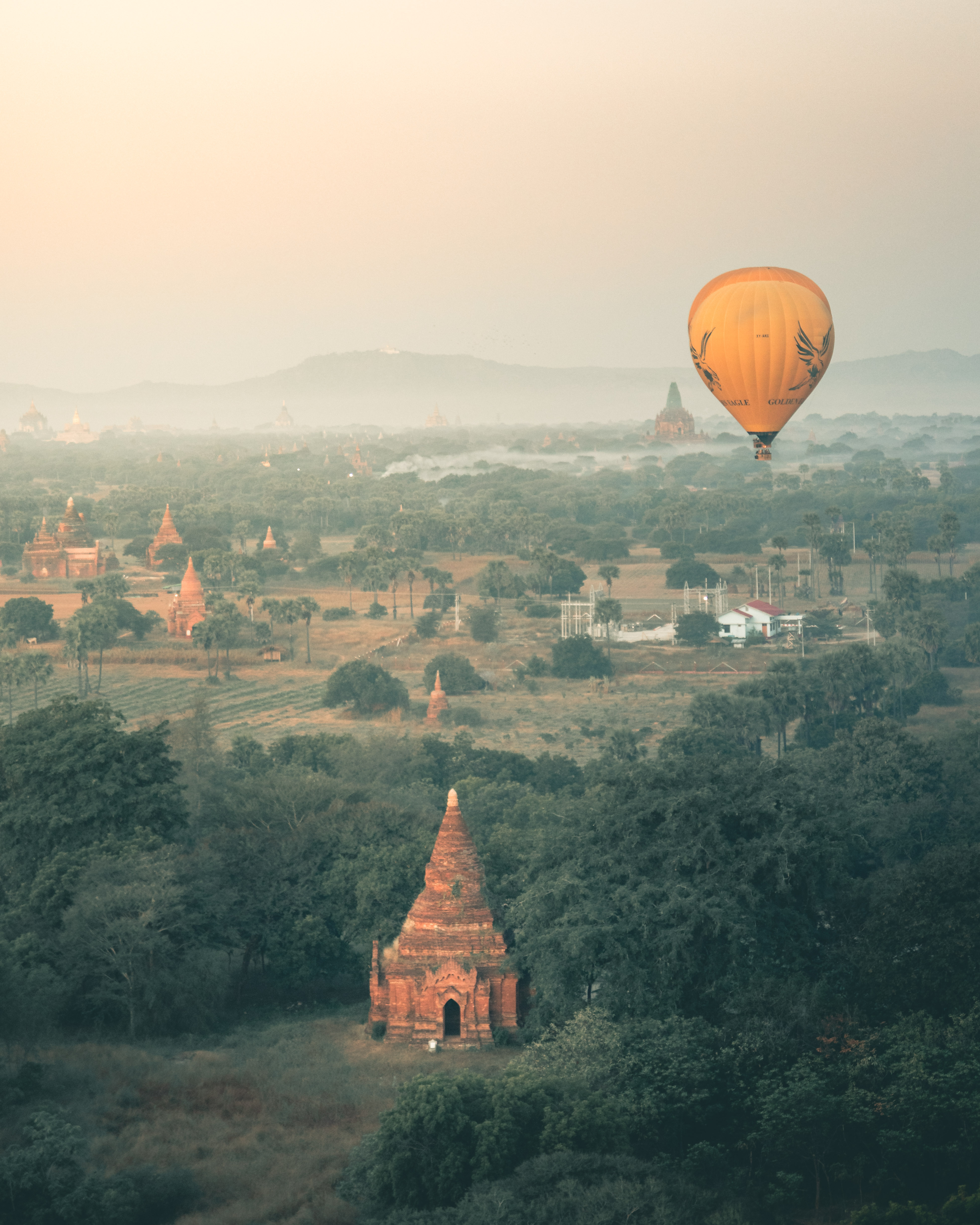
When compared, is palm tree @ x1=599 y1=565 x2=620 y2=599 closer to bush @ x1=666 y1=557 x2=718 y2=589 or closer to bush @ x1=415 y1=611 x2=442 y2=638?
bush @ x1=666 y1=557 x2=718 y2=589

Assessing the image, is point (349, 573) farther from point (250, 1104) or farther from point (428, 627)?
point (250, 1104)

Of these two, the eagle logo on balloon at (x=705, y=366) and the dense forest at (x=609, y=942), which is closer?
the dense forest at (x=609, y=942)

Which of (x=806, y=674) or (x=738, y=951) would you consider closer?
(x=738, y=951)

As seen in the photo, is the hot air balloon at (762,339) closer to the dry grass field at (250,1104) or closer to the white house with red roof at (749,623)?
the dry grass field at (250,1104)

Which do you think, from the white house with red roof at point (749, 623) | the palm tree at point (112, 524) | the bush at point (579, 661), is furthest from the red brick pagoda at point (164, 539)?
the bush at point (579, 661)

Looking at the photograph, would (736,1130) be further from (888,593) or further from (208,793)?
(888,593)

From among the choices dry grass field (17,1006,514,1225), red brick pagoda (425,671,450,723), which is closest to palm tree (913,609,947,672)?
red brick pagoda (425,671,450,723)

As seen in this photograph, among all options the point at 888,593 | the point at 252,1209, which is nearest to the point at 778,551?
the point at 888,593
